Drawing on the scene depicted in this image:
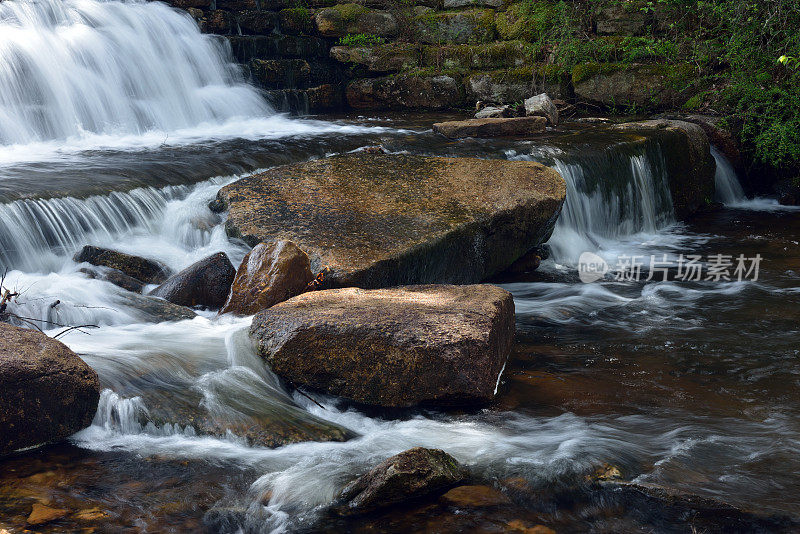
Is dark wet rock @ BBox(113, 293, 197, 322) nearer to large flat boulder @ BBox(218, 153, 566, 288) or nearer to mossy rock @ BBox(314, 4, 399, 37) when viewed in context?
large flat boulder @ BBox(218, 153, 566, 288)

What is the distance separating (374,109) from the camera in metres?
11.6

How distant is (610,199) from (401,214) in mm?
3405

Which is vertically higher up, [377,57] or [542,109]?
[377,57]

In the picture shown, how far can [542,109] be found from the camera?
959 centimetres

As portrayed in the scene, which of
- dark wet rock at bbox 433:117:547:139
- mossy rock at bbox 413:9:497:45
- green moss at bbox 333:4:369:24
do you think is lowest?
dark wet rock at bbox 433:117:547:139

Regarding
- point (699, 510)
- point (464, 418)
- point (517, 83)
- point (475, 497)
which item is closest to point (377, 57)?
point (517, 83)

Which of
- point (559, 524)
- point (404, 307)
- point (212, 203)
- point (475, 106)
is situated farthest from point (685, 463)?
point (475, 106)

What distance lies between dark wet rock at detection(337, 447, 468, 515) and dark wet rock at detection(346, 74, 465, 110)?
30.5ft

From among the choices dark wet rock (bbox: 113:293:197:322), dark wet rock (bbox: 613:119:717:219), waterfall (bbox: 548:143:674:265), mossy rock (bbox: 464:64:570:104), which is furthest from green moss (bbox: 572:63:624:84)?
dark wet rock (bbox: 113:293:197:322)

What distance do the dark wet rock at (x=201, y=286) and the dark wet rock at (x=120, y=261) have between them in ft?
1.15

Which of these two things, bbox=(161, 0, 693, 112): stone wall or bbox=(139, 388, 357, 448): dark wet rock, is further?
bbox=(161, 0, 693, 112): stone wall

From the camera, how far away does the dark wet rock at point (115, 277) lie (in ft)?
17.0

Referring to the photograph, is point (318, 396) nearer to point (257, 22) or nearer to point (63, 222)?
point (63, 222)

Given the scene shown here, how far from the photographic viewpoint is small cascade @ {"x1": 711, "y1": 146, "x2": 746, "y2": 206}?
383 inches
